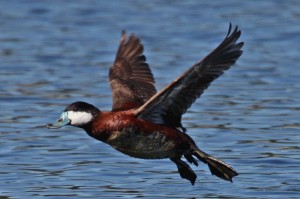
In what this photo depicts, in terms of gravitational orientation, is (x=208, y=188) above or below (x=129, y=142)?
below

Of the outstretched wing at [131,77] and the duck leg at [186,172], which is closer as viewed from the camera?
the duck leg at [186,172]

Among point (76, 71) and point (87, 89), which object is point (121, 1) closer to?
point (76, 71)

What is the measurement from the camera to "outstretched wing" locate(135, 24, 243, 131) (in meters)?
7.71

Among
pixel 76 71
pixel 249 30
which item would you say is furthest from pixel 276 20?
pixel 76 71

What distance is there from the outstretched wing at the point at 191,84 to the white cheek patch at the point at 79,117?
16.5 inches

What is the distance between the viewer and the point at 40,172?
372 inches

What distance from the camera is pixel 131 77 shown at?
9656 mm

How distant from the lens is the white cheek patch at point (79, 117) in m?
8.16

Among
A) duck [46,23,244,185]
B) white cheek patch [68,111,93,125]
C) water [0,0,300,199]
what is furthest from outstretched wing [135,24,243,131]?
water [0,0,300,199]

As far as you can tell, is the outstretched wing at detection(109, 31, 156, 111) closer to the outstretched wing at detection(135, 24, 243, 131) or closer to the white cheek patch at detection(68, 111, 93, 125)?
the outstretched wing at detection(135, 24, 243, 131)

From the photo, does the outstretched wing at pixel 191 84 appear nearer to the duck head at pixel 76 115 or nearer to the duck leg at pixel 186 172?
the duck head at pixel 76 115

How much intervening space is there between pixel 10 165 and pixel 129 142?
188cm

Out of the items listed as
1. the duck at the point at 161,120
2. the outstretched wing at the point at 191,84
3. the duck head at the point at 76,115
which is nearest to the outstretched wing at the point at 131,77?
the duck at the point at 161,120

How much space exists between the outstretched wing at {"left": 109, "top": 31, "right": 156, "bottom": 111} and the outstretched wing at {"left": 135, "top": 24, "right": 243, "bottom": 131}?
65 centimetres
